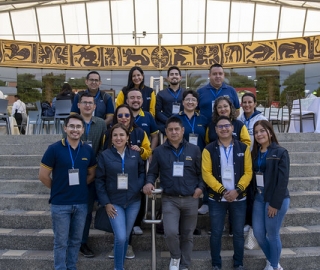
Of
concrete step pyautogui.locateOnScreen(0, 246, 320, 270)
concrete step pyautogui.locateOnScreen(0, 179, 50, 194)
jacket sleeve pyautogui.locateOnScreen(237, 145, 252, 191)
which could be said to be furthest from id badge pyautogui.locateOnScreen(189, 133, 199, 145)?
concrete step pyautogui.locateOnScreen(0, 179, 50, 194)

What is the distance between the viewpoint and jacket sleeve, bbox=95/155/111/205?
268 cm

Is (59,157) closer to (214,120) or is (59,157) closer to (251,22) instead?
(214,120)

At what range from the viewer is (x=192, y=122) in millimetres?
3232

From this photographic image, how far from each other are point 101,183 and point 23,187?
1.98 m

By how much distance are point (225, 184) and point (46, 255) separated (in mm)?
1879

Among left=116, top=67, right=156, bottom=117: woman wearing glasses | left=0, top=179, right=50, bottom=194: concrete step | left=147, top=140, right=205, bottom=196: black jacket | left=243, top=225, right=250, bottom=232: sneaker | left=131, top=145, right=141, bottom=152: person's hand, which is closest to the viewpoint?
left=147, top=140, right=205, bottom=196: black jacket

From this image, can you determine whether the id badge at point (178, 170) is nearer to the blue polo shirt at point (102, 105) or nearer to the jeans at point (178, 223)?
the jeans at point (178, 223)

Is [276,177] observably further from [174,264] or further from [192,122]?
[174,264]

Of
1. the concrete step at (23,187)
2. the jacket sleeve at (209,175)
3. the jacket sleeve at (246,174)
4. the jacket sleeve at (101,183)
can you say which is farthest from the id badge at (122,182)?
the concrete step at (23,187)

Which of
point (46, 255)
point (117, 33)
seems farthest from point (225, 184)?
point (117, 33)

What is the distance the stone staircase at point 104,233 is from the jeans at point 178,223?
0.32 meters

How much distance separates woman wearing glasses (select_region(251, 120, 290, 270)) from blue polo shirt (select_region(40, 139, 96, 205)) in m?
1.51

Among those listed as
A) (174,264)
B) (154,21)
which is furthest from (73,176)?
(154,21)

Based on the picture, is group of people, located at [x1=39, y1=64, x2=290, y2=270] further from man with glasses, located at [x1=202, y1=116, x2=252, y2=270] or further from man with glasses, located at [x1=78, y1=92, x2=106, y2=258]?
man with glasses, located at [x1=78, y1=92, x2=106, y2=258]
